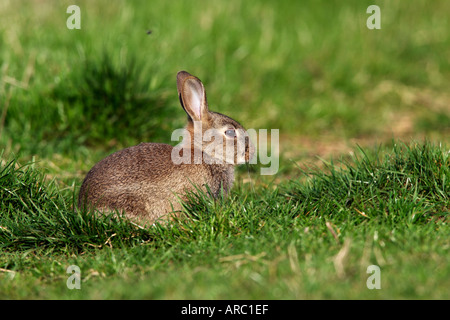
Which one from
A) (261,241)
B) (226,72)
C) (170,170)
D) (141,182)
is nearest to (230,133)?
(170,170)

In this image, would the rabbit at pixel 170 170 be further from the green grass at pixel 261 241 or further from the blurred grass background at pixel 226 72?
the blurred grass background at pixel 226 72

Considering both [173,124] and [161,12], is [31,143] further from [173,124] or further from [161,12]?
[161,12]

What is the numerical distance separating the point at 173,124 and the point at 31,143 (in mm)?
1450

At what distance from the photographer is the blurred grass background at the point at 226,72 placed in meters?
6.30

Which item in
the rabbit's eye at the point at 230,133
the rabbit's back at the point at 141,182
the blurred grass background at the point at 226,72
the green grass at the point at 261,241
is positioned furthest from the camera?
the blurred grass background at the point at 226,72

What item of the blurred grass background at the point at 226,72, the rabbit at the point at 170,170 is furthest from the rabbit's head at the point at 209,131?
the blurred grass background at the point at 226,72

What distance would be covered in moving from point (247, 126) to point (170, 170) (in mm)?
2818

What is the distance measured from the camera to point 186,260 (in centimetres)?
356

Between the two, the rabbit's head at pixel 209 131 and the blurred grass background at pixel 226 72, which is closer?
the rabbit's head at pixel 209 131

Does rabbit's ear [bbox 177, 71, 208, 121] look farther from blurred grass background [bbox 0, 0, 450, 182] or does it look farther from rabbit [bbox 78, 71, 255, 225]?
blurred grass background [bbox 0, 0, 450, 182]

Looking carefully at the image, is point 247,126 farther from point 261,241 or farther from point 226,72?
point 261,241

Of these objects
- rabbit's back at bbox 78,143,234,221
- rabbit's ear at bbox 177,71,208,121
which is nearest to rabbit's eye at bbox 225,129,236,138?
rabbit's ear at bbox 177,71,208,121

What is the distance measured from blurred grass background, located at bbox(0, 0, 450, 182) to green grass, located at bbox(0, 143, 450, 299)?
1.11m

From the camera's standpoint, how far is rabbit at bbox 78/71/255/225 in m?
4.28
